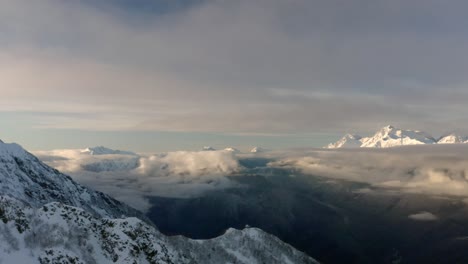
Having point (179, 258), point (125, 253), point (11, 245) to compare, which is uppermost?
point (11, 245)

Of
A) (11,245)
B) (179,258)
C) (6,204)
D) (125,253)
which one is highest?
(6,204)

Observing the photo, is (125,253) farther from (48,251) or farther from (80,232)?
(48,251)

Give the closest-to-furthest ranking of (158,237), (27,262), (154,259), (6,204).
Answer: (27,262) → (6,204) → (154,259) → (158,237)

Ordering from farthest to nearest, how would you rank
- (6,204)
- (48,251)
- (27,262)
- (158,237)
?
(158,237) → (6,204) → (48,251) → (27,262)

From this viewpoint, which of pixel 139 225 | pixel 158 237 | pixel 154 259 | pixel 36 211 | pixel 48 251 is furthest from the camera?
pixel 158 237

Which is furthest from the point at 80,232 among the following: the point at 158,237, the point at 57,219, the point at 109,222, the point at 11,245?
the point at 158,237

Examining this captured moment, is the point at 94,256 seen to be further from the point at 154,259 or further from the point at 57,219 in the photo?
the point at 154,259

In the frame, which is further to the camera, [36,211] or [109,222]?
[109,222]

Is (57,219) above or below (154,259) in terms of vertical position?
above

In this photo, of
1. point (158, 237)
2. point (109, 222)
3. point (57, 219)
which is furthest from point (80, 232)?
point (158, 237)
